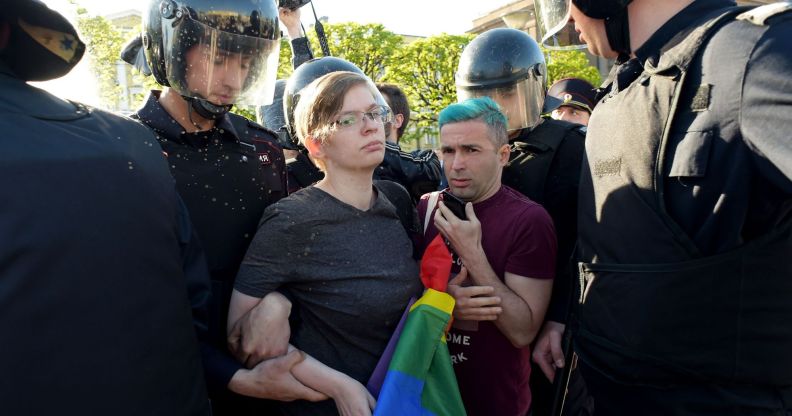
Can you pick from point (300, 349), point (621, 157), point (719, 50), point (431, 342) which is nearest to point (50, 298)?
point (300, 349)

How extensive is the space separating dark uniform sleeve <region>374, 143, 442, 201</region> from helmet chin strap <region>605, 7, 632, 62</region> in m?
1.36

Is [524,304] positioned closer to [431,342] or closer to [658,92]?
[431,342]

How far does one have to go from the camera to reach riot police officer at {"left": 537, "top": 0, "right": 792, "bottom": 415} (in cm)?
135

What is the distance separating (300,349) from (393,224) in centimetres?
56

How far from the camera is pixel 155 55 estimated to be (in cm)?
246

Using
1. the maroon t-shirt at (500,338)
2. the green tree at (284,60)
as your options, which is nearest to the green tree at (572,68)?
the green tree at (284,60)

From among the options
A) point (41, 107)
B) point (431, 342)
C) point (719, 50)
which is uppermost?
point (41, 107)

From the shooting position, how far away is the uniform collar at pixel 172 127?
229cm

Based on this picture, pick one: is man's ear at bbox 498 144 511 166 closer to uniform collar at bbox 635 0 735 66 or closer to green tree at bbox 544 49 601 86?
uniform collar at bbox 635 0 735 66

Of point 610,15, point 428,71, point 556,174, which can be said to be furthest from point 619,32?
point 428,71

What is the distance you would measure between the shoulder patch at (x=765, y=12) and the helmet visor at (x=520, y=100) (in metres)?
1.70

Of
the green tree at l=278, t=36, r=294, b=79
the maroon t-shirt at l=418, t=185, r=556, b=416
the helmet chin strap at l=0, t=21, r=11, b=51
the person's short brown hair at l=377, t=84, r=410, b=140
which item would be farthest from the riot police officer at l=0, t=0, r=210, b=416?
the green tree at l=278, t=36, r=294, b=79

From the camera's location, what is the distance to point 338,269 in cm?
192

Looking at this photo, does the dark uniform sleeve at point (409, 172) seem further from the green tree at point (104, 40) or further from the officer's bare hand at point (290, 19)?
the green tree at point (104, 40)
